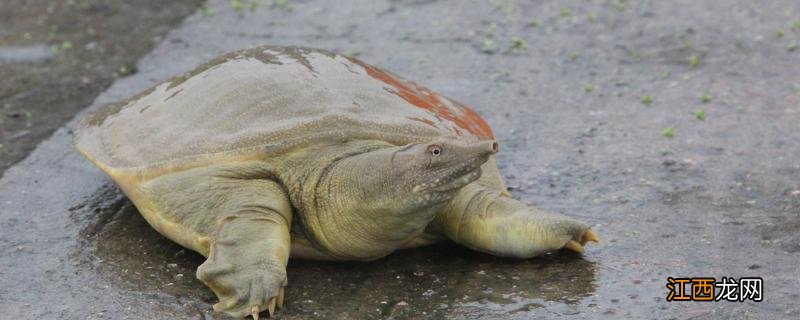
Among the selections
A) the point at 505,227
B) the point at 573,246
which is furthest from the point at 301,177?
the point at 573,246

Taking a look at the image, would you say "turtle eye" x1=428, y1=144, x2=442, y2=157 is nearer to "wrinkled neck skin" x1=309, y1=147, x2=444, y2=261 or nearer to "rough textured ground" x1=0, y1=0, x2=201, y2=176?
"wrinkled neck skin" x1=309, y1=147, x2=444, y2=261

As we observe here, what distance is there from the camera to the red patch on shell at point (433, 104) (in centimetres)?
411

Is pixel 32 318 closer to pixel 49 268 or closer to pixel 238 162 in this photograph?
pixel 49 268

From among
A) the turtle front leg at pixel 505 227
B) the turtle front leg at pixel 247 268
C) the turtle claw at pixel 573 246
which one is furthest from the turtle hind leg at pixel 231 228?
the turtle claw at pixel 573 246

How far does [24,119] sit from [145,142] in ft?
5.91

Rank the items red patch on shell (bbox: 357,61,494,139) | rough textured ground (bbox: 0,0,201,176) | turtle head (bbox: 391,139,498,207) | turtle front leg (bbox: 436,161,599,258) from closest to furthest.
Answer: turtle head (bbox: 391,139,498,207) → turtle front leg (bbox: 436,161,599,258) → red patch on shell (bbox: 357,61,494,139) → rough textured ground (bbox: 0,0,201,176)

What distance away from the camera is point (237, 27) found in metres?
6.95

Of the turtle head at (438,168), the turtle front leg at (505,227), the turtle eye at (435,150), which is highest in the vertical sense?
the turtle eye at (435,150)

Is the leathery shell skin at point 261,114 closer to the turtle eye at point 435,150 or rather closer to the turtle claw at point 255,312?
the turtle eye at point 435,150

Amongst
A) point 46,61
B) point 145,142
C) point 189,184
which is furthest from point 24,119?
point 189,184

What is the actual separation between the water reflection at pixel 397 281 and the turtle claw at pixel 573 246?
0.11 ft

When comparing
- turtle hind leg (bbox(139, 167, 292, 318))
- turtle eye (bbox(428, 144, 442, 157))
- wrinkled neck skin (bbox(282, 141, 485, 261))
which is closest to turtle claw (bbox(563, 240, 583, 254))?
wrinkled neck skin (bbox(282, 141, 485, 261))

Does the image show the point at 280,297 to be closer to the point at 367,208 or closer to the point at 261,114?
the point at 367,208

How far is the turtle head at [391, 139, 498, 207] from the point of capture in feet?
10.7
